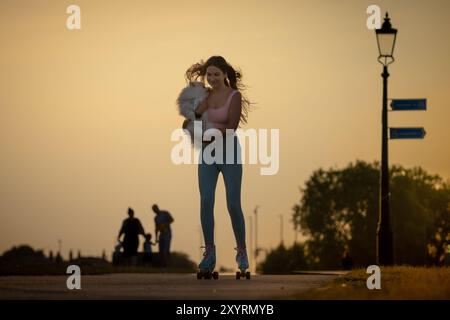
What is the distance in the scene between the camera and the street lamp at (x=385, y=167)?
26.7 metres

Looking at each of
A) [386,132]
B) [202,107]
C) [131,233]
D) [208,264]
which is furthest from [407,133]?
[208,264]

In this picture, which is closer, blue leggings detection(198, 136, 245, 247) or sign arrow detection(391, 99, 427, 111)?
blue leggings detection(198, 136, 245, 247)

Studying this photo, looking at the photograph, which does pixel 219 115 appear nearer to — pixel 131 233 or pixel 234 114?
pixel 234 114

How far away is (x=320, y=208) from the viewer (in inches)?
4412

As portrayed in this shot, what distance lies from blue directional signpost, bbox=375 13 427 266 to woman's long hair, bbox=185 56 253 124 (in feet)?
31.7

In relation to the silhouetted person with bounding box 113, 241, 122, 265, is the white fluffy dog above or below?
above

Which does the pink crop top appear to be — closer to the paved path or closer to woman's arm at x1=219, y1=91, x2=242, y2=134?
woman's arm at x1=219, y1=91, x2=242, y2=134

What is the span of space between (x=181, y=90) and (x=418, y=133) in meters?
11.0

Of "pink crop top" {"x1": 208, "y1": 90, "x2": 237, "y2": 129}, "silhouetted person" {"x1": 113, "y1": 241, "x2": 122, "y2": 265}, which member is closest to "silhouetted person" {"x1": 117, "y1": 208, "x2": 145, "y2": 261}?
"silhouetted person" {"x1": 113, "y1": 241, "x2": 122, "y2": 265}

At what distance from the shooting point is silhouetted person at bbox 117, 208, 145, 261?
33844 millimetres
